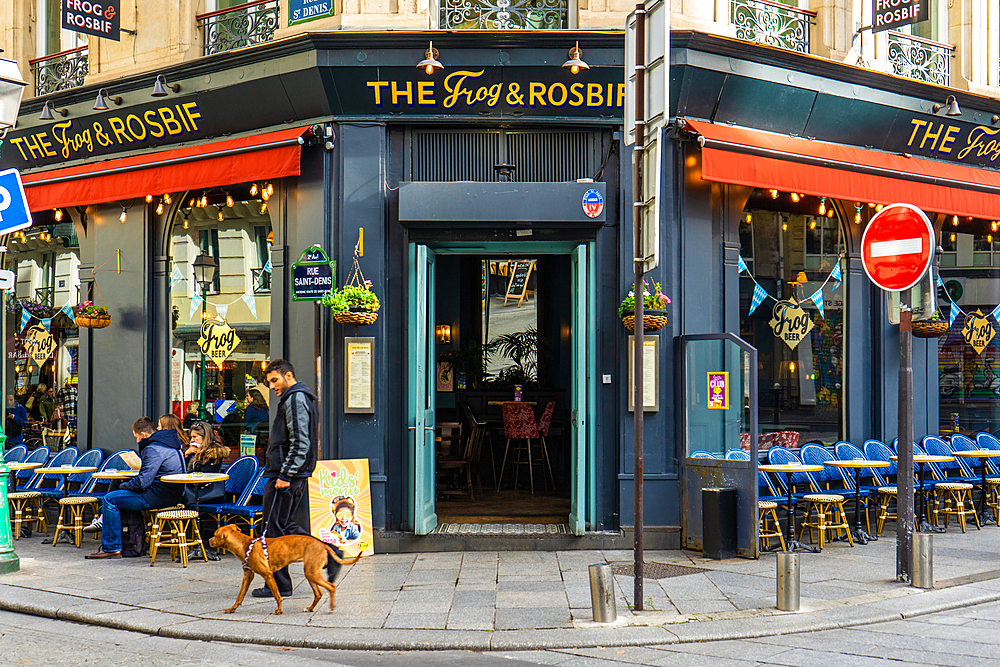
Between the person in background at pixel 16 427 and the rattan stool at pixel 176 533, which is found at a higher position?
the person in background at pixel 16 427

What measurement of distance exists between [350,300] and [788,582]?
16.3 feet

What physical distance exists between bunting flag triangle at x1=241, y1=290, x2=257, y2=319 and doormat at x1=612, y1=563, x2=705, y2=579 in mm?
5242

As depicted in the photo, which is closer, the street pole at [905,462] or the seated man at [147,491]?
the street pole at [905,462]

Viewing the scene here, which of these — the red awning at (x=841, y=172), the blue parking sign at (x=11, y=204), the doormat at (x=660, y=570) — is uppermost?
the red awning at (x=841, y=172)

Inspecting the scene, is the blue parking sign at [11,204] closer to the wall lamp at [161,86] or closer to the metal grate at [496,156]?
the wall lamp at [161,86]

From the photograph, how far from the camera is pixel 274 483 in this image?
7.62m

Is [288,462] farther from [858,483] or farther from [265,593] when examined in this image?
Answer: [858,483]

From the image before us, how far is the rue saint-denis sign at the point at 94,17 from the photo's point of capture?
34.9 ft

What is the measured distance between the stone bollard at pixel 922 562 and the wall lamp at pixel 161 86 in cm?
905

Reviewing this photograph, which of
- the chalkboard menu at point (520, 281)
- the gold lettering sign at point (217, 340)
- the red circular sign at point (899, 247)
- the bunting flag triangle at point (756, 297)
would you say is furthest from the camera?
the chalkboard menu at point (520, 281)

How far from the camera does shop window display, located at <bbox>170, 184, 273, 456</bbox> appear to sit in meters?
11.0

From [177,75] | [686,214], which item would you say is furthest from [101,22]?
[686,214]

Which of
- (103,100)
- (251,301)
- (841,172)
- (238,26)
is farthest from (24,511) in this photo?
(841,172)

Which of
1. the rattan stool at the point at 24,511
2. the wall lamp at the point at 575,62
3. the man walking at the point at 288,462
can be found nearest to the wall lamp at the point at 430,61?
the wall lamp at the point at 575,62
